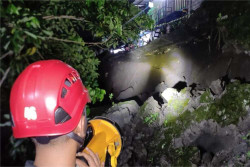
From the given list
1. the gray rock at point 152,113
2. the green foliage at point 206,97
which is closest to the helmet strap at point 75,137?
the green foliage at point 206,97

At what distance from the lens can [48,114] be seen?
1.87 m

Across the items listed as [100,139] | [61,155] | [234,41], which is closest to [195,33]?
[234,41]

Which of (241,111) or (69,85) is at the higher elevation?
(69,85)

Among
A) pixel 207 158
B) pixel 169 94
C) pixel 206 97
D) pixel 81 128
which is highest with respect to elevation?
pixel 81 128

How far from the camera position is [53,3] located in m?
3.55

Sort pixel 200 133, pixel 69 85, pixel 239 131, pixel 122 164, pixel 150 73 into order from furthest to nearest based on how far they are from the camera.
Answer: pixel 150 73, pixel 122 164, pixel 200 133, pixel 239 131, pixel 69 85

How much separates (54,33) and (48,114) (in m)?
2.67

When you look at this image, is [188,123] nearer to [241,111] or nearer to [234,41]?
[241,111]

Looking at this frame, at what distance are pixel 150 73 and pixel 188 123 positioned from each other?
17.4 ft

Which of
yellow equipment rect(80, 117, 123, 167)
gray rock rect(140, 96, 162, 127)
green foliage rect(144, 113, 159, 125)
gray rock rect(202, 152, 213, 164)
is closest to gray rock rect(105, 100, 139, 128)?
gray rock rect(140, 96, 162, 127)

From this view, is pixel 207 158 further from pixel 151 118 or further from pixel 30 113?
pixel 30 113

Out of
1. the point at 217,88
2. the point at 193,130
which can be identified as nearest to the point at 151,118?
the point at 193,130

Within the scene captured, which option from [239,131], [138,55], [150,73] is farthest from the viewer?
[138,55]

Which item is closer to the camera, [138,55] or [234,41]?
[234,41]
